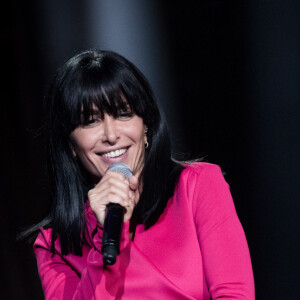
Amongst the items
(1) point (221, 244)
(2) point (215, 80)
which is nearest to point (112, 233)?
(1) point (221, 244)

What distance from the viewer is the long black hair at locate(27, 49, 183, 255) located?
1441 mm

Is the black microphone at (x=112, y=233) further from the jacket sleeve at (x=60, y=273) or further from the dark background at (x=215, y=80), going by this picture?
the dark background at (x=215, y=80)

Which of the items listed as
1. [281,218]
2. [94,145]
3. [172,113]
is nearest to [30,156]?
[172,113]

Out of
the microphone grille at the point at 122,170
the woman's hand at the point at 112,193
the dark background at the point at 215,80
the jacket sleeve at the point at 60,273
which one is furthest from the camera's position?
the dark background at the point at 215,80

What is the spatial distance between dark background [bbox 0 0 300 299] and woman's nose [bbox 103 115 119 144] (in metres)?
0.63

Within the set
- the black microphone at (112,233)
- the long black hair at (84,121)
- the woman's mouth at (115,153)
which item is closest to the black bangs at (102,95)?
the long black hair at (84,121)

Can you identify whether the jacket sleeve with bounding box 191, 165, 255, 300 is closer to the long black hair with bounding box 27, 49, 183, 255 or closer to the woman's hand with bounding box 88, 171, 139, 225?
the long black hair with bounding box 27, 49, 183, 255

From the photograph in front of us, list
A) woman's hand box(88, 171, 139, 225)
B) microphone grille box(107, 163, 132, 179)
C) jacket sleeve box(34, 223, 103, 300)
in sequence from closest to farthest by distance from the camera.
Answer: woman's hand box(88, 171, 139, 225) → microphone grille box(107, 163, 132, 179) → jacket sleeve box(34, 223, 103, 300)

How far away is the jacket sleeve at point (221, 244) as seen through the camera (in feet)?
4.12

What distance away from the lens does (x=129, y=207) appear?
122cm

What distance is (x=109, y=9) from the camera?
213 centimetres

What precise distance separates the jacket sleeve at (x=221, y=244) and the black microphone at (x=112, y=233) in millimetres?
341

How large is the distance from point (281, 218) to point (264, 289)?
29 centimetres

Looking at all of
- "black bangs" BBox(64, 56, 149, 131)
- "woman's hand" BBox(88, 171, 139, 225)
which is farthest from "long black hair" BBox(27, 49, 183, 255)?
"woman's hand" BBox(88, 171, 139, 225)
